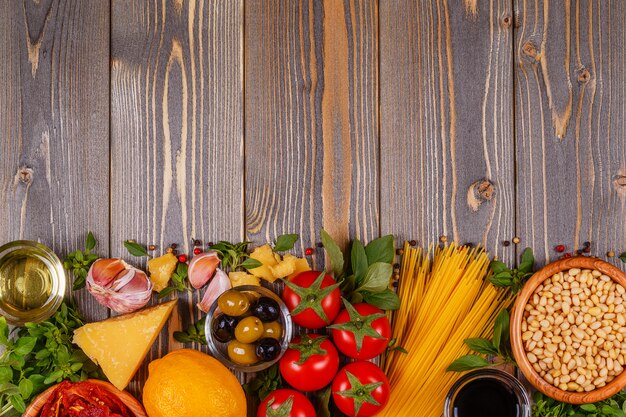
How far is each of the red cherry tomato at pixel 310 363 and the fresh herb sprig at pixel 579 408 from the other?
0.42 meters

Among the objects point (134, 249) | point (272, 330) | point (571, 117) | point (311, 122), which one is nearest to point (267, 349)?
point (272, 330)

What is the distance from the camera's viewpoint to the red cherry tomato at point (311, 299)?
3.52 feet

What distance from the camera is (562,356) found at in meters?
1.13

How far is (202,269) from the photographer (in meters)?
1.20

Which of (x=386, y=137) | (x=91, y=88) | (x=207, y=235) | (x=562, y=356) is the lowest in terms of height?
(x=562, y=356)

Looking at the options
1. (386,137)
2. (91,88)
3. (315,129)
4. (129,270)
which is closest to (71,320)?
(129,270)

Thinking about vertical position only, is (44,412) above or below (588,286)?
below

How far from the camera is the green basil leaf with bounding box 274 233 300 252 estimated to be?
120 cm

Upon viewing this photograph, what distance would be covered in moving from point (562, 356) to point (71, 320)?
988 millimetres

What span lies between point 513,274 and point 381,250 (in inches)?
10.9

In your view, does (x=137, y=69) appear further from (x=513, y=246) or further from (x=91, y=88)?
(x=513, y=246)

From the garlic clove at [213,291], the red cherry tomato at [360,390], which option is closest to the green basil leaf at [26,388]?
the garlic clove at [213,291]

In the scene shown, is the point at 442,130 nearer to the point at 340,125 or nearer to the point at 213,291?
the point at 340,125

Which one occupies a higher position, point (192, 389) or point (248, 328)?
point (248, 328)
